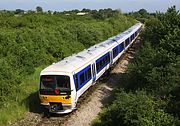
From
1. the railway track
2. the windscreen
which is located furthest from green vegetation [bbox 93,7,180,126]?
the windscreen

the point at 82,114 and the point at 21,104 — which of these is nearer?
the point at 82,114

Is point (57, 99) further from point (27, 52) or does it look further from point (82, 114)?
point (27, 52)

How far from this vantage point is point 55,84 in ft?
56.3

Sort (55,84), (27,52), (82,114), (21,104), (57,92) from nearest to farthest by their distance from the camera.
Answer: (57,92) < (55,84) < (82,114) < (21,104) < (27,52)

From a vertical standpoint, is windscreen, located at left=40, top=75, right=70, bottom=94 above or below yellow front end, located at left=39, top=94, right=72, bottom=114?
above

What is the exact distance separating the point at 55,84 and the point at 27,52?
9.82 metres

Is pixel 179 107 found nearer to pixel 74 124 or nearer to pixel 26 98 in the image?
pixel 74 124

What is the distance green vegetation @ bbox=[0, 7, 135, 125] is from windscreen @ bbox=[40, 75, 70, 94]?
191 centimetres

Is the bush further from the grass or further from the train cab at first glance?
the grass

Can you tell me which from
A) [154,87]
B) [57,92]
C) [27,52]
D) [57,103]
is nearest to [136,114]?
[57,92]

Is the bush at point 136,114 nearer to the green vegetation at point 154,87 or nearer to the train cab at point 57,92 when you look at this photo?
the green vegetation at point 154,87

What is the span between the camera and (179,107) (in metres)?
14.2

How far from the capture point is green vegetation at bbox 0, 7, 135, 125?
1889cm

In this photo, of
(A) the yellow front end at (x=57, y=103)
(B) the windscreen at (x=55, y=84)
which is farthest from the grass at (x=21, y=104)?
(B) the windscreen at (x=55, y=84)
